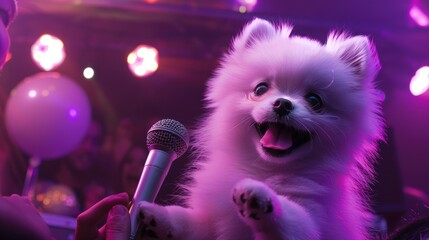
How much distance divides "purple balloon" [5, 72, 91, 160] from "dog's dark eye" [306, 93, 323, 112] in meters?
3.14

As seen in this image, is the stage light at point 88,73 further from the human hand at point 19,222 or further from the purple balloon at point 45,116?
the human hand at point 19,222

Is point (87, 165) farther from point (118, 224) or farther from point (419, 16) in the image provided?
point (118, 224)

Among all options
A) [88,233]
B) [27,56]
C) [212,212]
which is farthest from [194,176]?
[27,56]

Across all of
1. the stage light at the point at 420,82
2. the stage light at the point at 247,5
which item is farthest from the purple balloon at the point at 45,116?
the stage light at the point at 420,82

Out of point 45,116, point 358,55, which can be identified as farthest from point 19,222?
point 45,116

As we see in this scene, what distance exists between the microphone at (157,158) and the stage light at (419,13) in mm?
3797

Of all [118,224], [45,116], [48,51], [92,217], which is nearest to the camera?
[118,224]

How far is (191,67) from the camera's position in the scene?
6.24 meters

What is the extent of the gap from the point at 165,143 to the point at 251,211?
36cm

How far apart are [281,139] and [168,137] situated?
0.32m

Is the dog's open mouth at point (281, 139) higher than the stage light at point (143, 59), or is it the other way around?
the stage light at point (143, 59)

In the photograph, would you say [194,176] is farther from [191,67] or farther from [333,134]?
[191,67]

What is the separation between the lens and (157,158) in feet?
3.75

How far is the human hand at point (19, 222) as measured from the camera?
0.87m
